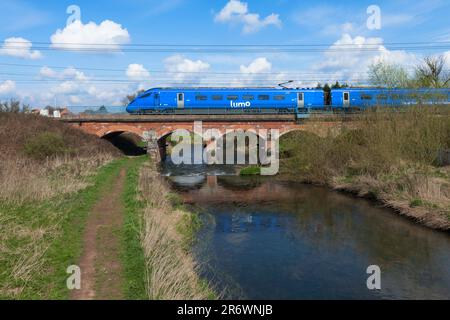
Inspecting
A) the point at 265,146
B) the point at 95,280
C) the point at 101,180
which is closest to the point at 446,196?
the point at 95,280

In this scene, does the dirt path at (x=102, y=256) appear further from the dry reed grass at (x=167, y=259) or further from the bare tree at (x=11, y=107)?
the bare tree at (x=11, y=107)

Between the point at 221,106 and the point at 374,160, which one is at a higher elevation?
the point at 221,106

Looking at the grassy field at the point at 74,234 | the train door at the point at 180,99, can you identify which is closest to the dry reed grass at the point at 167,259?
the grassy field at the point at 74,234

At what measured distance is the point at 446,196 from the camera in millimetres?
18234

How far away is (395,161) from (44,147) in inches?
909

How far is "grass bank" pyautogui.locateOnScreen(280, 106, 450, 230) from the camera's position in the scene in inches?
734

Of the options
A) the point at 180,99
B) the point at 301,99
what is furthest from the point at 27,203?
the point at 301,99

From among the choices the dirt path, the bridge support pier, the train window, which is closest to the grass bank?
the dirt path

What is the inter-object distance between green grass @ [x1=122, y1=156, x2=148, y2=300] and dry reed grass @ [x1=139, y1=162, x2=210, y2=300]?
180 millimetres

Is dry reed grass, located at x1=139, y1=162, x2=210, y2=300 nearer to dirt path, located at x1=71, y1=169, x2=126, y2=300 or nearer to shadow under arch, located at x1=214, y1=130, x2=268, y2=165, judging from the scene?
dirt path, located at x1=71, y1=169, x2=126, y2=300

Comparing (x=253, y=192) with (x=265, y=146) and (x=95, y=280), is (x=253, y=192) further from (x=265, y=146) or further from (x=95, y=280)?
(x=95, y=280)

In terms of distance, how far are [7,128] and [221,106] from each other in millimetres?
20958

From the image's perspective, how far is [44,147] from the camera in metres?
26.3

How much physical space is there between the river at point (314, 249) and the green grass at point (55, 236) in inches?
160
